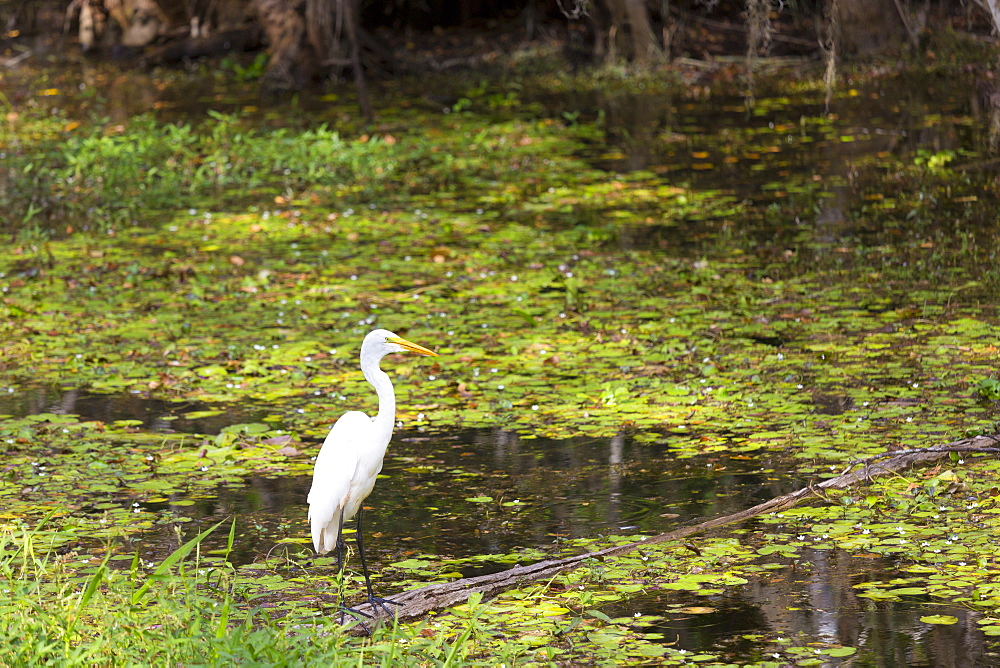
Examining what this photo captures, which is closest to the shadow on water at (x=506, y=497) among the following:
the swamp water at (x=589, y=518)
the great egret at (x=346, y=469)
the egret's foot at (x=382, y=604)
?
the swamp water at (x=589, y=518)

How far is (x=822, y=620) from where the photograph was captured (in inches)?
194

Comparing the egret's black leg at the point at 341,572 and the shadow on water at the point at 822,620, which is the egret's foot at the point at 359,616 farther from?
the shadow on water at the point at 822,620

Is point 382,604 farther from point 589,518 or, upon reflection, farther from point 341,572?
point 589,518

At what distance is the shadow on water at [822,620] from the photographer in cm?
467

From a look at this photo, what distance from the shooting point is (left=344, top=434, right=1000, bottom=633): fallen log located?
199 inches

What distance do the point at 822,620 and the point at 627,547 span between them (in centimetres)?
93

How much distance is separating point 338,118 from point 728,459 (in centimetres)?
1089

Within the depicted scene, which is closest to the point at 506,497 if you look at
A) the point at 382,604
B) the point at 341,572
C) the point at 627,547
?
the point at 627,547

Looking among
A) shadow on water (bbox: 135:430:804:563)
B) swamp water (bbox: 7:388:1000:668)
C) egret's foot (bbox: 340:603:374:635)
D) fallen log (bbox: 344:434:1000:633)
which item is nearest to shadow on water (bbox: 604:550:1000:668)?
swamp water (bbox: 7:388:1000:668)

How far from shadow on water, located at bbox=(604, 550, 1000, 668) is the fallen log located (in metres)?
0.36

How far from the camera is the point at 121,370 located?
8.34m

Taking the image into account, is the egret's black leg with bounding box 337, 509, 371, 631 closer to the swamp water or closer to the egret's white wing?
the egret's white wing

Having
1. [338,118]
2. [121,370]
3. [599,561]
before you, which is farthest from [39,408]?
[338,118]

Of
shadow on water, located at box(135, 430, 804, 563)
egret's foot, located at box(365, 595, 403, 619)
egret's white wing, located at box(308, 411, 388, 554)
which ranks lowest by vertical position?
shadow on water, located at box(135, 430, 804, 563)
